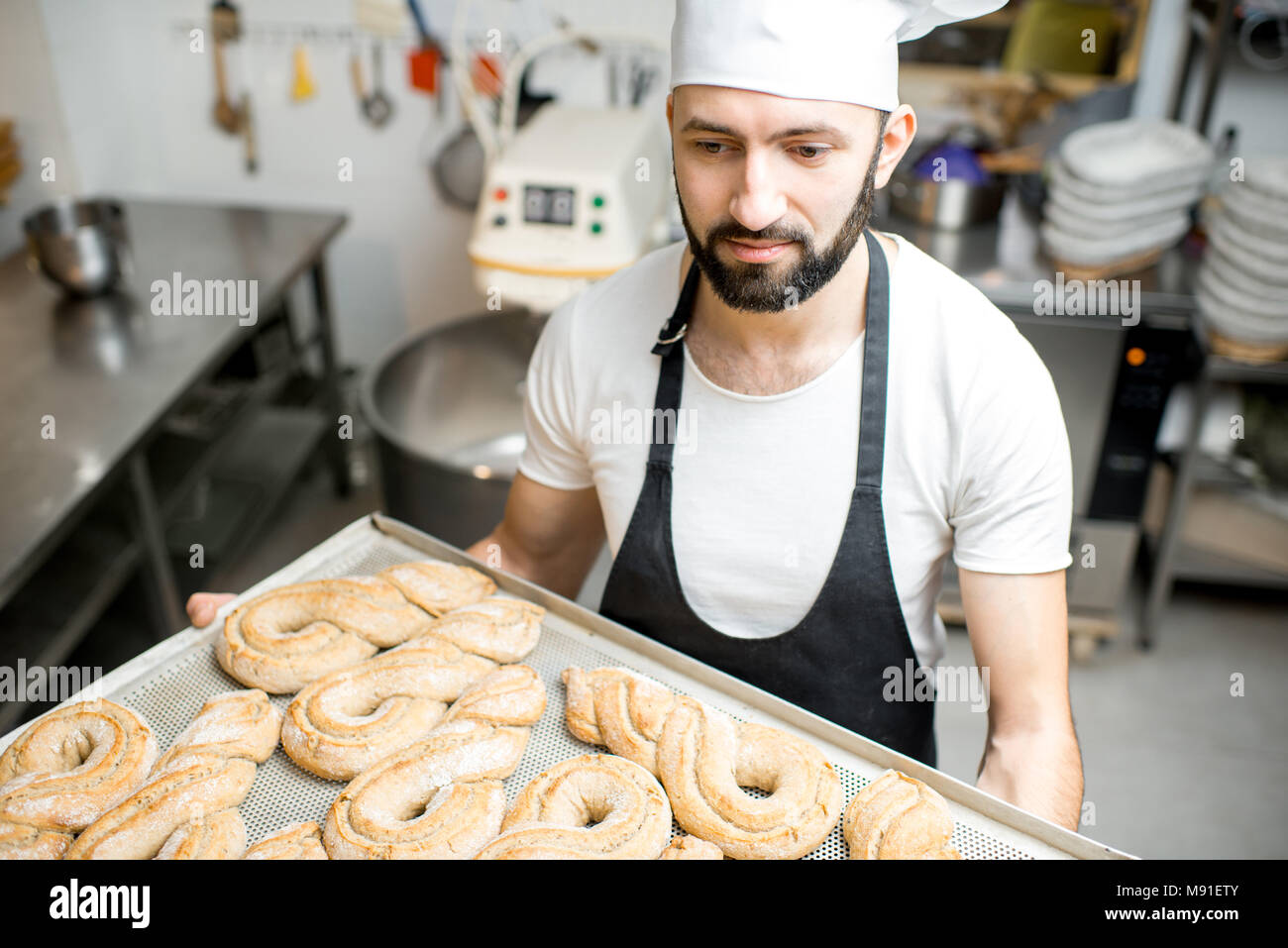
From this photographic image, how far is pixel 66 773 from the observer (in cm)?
114

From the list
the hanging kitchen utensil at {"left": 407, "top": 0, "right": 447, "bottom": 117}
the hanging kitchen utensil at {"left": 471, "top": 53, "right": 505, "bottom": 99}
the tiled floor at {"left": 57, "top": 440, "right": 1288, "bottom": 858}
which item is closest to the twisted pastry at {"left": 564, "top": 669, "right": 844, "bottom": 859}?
the tiled floor at {"left": 57, "top": 440, "right": 1288, "bottom": 858}

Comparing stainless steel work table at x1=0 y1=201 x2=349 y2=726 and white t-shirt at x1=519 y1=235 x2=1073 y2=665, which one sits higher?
white t-shirt at x1=519 y1=235 x2=1073 y2=665

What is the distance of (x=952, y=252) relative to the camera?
9.82ft

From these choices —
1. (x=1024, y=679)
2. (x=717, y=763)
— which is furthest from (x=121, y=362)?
(x=1024, y=679)

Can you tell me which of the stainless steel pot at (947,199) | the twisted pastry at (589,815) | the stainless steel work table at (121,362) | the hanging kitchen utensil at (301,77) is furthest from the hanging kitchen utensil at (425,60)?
the twisted pastry at (589,815)

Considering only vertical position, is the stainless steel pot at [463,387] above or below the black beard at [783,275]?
below

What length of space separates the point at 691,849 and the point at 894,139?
934mm

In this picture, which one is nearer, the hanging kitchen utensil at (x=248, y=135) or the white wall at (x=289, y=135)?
the white wall at (x=289, y=135)

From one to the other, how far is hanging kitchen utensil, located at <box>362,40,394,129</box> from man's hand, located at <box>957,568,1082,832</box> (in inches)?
116

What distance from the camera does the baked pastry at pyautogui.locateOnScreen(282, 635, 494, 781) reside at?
1179mm

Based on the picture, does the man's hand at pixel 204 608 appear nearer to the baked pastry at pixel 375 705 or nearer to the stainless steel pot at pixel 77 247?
the baked pastry at pixel 375 705

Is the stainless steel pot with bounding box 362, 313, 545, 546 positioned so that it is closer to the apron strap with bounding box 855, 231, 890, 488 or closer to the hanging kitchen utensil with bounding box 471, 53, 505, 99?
the hanging kitchen utensil with bounding box 471, 53, 505, 99

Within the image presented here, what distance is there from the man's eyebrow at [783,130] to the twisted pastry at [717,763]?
0.67 meters

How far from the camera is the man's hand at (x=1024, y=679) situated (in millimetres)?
1308
